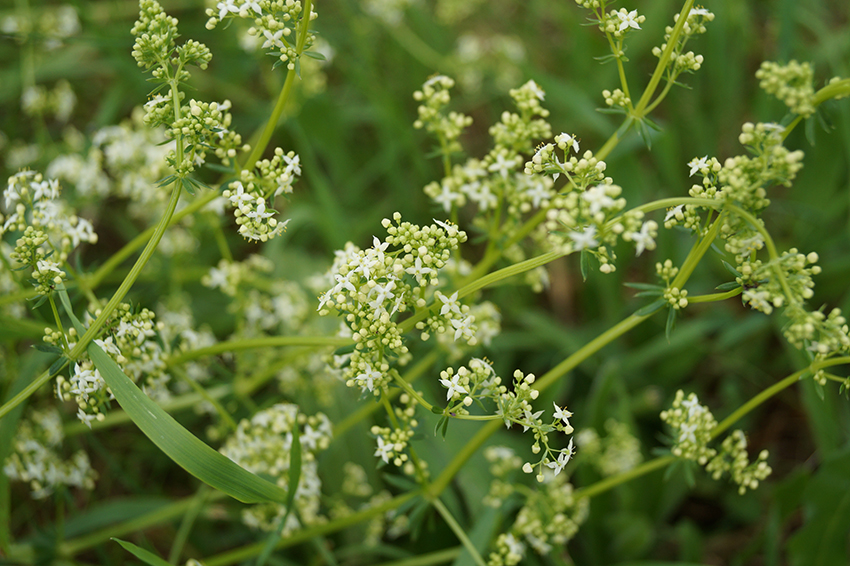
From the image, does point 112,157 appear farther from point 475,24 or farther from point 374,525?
point 475,24

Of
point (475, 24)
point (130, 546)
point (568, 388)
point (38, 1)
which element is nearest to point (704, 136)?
point (568, 388)

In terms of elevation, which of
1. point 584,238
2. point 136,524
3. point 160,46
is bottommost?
point 136,524

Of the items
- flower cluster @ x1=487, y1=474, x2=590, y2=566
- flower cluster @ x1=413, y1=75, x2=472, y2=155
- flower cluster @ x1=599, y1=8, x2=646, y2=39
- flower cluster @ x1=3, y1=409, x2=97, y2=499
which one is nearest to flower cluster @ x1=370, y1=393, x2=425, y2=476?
flower cluster @ x1=487, y1=474, x2=590, y2=566

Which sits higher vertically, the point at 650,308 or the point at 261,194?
the point at 261,194

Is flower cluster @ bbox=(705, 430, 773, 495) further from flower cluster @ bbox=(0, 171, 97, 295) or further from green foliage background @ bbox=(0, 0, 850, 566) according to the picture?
flower cluster @ bbox=(0, 171, 97, 295)

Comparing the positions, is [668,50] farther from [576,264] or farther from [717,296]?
[576,264]

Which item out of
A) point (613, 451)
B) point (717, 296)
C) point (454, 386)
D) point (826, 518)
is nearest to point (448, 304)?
point (454, 386)
